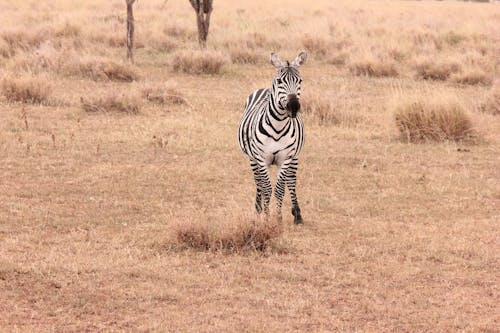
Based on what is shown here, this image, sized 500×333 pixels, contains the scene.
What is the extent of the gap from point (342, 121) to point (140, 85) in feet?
12.8

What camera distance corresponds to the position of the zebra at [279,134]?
8219mm

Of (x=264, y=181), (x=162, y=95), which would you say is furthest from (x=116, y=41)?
(x=264, y=181)

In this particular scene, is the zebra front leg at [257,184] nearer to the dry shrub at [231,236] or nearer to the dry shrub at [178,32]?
the dry shrub at [231,236]

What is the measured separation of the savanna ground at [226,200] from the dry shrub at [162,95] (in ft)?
0.13

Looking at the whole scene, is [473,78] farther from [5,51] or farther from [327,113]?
[5,51]

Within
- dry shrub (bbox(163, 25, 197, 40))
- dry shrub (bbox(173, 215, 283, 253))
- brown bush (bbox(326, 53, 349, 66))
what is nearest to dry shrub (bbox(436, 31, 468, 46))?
brown bush (bbox(326, 53, 349, 66))

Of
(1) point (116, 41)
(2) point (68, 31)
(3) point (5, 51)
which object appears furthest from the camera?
(2) point (68, 31)

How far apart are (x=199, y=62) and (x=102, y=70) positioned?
2.26 meters

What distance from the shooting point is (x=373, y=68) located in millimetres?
19578

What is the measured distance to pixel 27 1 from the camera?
3497 centimetres

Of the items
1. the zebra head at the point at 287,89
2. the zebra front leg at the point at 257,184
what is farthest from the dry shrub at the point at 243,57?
the zebra head at the point at 287,89

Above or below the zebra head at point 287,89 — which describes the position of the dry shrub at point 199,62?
below

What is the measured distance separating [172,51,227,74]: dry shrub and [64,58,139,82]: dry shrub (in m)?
1.49

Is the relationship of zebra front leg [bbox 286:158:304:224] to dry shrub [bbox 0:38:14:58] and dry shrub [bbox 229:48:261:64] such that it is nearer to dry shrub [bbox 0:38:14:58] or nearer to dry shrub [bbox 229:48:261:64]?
dry shrub [bbox 229:48:261:64]
